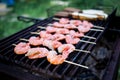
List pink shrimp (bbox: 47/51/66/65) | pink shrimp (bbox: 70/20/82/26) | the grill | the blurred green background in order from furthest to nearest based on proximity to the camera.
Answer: the blurred green background, pink shrimp (bbox: 70/20/82/26), pink shrimp (bbox: 47/51/66/65), the grill

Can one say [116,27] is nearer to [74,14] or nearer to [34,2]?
[74,14]

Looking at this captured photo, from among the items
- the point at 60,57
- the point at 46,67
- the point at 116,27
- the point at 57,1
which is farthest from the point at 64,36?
the point at 57,1

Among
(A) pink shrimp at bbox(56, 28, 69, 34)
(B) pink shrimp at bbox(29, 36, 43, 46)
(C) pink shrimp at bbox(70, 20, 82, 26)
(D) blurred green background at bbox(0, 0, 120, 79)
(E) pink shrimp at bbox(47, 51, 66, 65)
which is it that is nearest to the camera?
(E) pink shrimp at bbox(47, 51, 66, 65)

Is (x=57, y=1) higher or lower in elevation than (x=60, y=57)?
lower

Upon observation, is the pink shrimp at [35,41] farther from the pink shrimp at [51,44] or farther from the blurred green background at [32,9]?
the blurred green background at [32,9]

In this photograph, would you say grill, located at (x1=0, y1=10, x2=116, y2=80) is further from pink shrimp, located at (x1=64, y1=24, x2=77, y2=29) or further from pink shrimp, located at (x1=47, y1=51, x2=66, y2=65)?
pink shrimp, located at (x1=64, y1=24, x2=77, y2=29)

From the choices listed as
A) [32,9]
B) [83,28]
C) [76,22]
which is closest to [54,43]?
[83,28]

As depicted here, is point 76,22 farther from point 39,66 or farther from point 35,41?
point 39,66

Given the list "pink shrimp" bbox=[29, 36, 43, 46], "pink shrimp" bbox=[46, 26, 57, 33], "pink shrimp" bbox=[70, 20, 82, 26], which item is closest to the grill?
"pink shrimp" bbox=[29, 36, 43, 46]

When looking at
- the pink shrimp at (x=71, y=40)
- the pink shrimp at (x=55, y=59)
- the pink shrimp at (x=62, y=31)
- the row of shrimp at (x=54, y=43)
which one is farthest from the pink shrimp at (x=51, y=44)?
the pink shrimp at (x=62, y=31)
